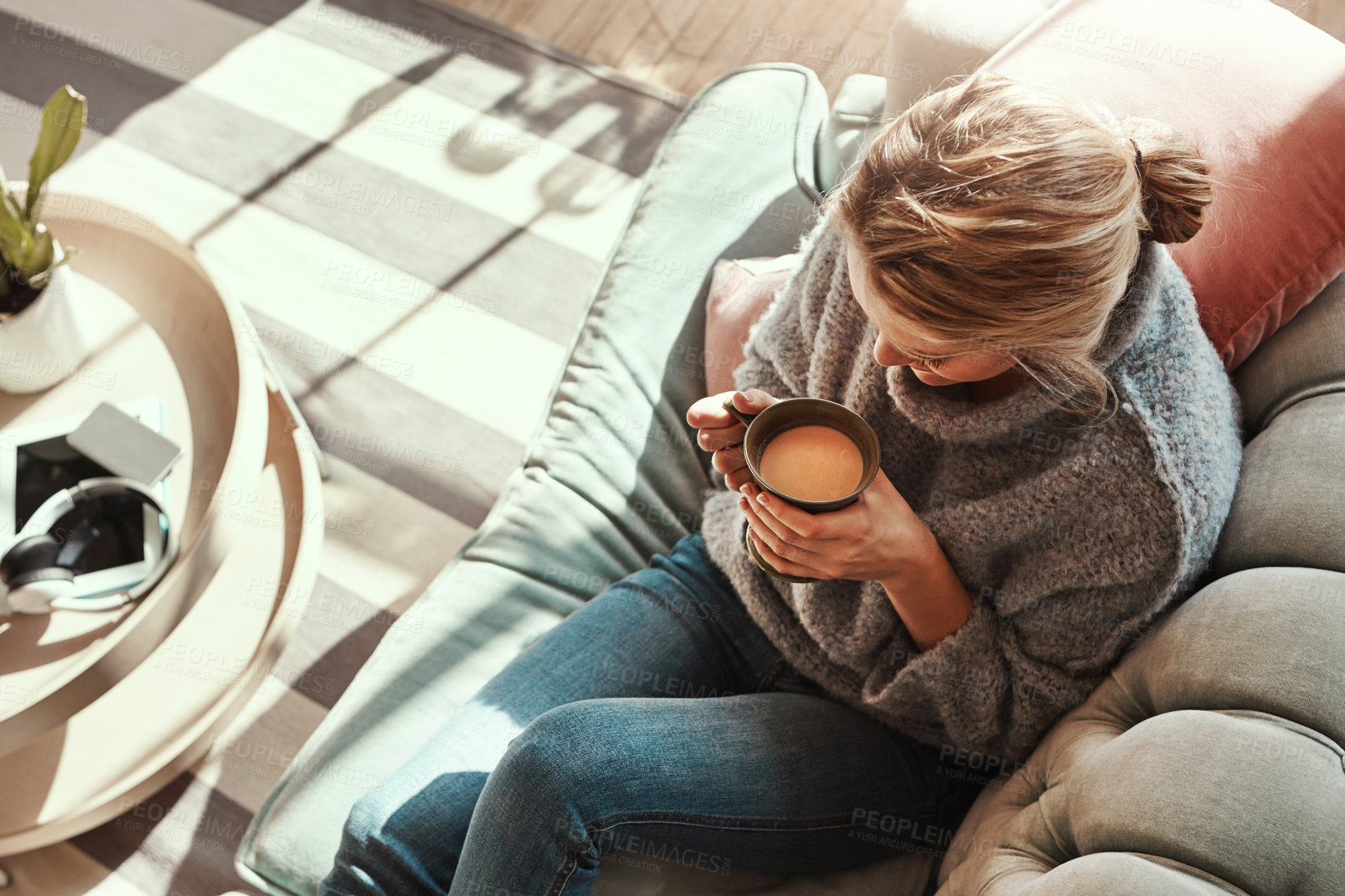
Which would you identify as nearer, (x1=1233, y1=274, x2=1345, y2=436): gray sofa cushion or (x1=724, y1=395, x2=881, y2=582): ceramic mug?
(x1=724, y1=395, x2=881, y2=582): ceramic mug

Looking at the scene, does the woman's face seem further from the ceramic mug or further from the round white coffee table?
the round white coffee table

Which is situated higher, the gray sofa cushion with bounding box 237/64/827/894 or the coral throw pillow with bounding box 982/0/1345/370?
the coral throw pillow with bounding box 982/0/1345/370

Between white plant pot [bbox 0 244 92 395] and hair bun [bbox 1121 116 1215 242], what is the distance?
1380 millimetres

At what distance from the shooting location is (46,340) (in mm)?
1355

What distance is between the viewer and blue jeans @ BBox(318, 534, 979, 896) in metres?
1.00

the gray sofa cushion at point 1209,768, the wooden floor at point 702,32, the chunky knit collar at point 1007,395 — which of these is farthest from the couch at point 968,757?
the wooden floor at point 702,32

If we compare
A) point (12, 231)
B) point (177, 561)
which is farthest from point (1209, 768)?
point (12, 231)

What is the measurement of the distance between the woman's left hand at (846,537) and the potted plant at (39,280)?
3.44ft

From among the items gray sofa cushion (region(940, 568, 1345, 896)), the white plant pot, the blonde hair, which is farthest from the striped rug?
gray sofa cushion (region(940, 568, 1345, 896))

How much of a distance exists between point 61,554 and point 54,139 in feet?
1.83

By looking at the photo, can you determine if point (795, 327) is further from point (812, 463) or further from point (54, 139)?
point (54, 139)

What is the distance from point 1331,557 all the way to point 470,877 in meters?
0.91

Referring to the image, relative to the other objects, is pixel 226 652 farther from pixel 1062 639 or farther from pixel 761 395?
pixel 1062 639

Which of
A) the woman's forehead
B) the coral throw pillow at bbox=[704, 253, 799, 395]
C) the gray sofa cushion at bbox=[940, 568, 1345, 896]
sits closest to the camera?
the gray sofa cushion at bbox=[940, 568, 1345, 896]
